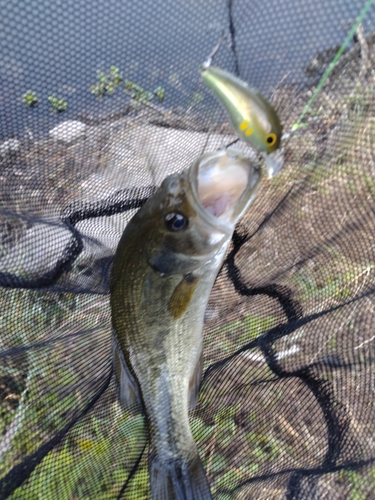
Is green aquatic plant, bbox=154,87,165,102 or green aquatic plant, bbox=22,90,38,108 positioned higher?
green aquatic plant, bbox=154,87,165,102

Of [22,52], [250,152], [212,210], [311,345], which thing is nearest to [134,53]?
[22,52]

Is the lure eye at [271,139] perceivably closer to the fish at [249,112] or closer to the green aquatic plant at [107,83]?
the fish at [249,112]

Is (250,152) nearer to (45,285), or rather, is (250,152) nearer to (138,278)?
(138,278)

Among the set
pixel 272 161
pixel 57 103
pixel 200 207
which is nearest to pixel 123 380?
pixel 200 207

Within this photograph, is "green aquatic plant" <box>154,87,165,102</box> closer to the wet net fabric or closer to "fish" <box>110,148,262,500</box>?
the wet net fabric

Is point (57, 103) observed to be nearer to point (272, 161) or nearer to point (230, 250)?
point (230, 250)

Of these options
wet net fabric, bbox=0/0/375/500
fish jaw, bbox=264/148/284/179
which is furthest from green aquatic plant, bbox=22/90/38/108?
fish jaw, bbox=264/148/284/179

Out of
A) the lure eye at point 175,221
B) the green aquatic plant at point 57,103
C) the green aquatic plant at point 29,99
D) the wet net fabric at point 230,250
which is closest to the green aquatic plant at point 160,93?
the wet net fabric at point 230,250
